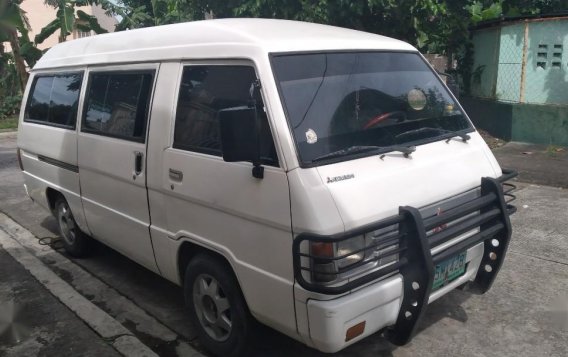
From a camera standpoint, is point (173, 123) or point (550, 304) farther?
point (550, 304)

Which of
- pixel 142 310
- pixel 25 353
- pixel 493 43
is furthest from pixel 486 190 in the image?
pixel 493 43

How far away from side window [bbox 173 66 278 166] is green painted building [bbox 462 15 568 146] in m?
7.58

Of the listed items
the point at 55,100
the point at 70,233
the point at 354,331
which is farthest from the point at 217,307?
the point at 55,100

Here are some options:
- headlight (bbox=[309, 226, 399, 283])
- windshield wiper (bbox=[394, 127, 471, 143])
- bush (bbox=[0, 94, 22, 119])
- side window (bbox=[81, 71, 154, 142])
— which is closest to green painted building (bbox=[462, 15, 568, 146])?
windshield wiper (bbox=[394, 127, 471, 143])

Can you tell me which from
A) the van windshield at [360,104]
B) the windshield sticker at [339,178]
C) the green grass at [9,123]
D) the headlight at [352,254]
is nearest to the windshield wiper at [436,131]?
the van windshield at [360,104]

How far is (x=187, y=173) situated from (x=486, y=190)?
6.15 ft

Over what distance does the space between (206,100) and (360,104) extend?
3.12 feet

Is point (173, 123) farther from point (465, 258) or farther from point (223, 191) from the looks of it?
point (465, 258)

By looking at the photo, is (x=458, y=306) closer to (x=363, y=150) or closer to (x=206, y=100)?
(x=363, y=150)

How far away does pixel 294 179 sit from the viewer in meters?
2.52

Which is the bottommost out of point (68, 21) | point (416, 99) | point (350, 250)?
point (350, 250)

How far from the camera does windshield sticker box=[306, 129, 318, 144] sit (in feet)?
8.82

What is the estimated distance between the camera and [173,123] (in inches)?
131

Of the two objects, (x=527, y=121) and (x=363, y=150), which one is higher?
(x=363, y=150)
